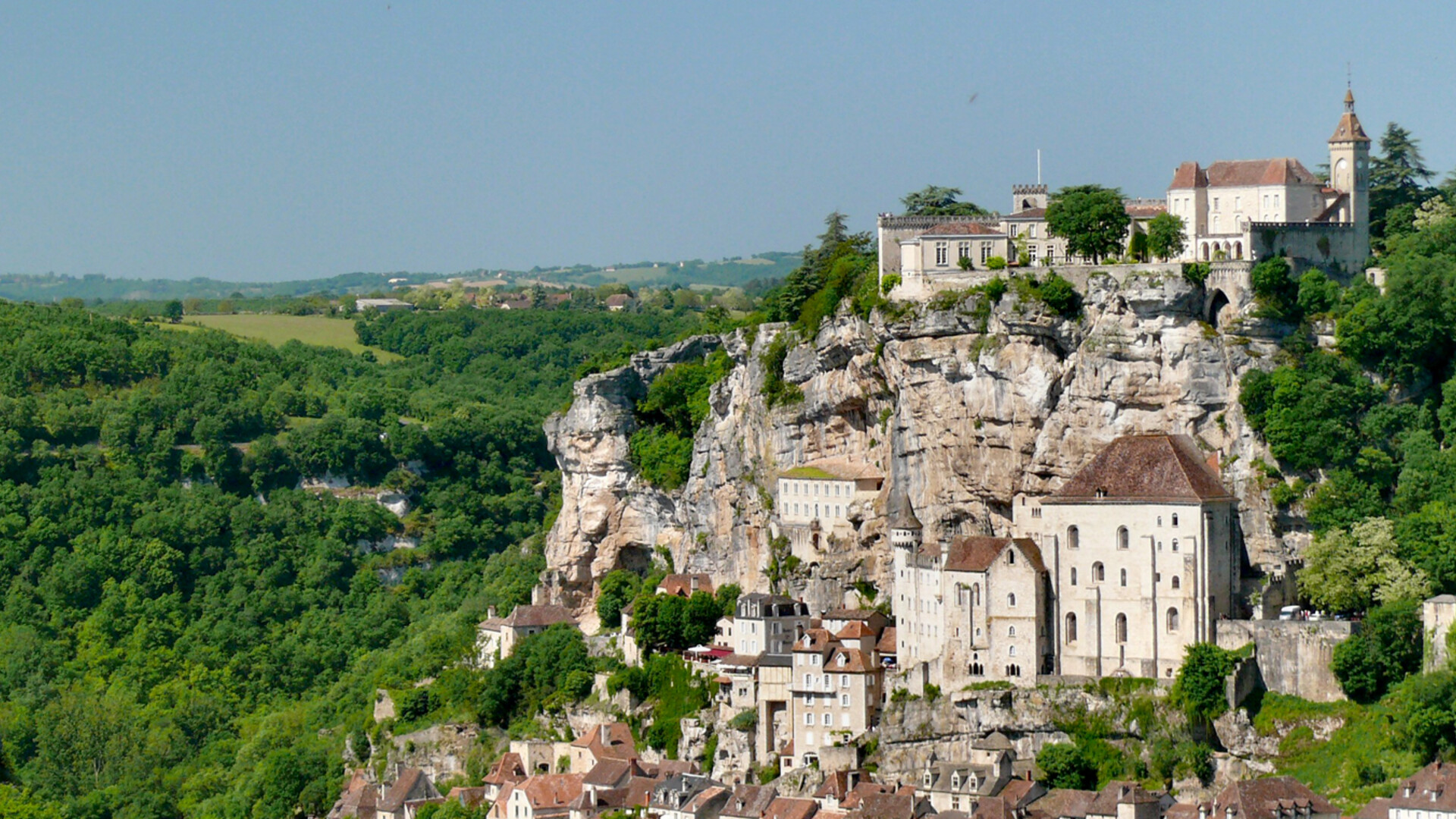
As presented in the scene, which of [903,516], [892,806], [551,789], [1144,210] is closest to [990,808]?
[892,806]

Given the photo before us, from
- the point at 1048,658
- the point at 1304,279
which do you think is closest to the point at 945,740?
the point at 1048,658

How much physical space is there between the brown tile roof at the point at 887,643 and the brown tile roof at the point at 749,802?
22.4ft

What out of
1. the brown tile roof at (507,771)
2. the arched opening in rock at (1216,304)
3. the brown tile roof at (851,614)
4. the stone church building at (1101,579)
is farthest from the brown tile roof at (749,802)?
the arched opening in rock at (1216,304)

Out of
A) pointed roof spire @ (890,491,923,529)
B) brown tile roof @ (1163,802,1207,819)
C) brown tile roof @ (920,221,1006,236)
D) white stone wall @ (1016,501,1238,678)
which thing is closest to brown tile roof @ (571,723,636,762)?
pointed roof spire @ (890,491,923,529)

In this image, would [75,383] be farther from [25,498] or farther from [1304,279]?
[1304,279]

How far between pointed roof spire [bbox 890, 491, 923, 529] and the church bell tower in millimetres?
19101

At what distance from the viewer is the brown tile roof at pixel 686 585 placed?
4254 inches

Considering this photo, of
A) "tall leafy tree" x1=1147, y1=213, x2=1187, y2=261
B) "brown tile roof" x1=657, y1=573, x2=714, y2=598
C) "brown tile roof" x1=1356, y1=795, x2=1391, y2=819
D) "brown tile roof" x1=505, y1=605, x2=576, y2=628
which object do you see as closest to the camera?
"brown tile roof" x1=1356, y1=795, x2=1391, y2=819

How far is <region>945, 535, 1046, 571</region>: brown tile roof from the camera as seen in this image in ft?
286

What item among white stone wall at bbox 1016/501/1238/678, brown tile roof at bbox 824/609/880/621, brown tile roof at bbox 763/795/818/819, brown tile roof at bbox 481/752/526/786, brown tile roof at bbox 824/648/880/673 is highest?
Answer: white stone wall at bbox 1016/501/1238/678

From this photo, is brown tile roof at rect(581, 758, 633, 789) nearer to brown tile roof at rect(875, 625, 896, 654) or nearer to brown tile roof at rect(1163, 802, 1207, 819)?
brown tile roof at rect(875, 625, 896, 654)

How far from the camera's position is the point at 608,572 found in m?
120

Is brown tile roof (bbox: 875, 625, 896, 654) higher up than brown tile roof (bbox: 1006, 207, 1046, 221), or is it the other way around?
brown tile roof (bbox: 1006, 207, 1046, 221)

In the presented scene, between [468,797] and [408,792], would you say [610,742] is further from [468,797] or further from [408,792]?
[408,792]
